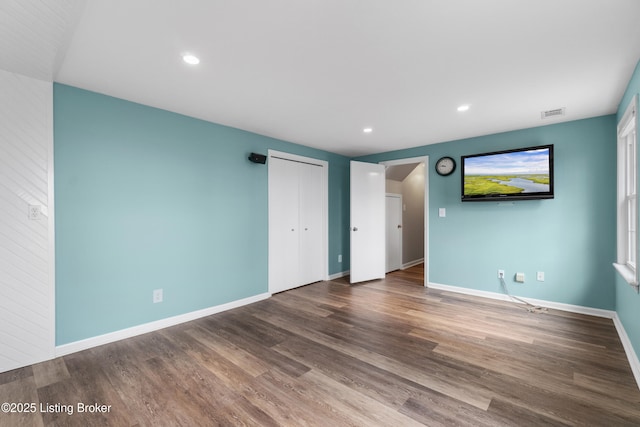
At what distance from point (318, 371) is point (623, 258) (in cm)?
332

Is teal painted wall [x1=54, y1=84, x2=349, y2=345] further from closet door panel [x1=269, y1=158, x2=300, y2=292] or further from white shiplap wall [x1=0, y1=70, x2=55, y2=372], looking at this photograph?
closet door panel [x1=269, y1=158, x2=300, y2=292]

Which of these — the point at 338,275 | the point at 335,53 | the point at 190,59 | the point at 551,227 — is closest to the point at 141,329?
the point at 190,59

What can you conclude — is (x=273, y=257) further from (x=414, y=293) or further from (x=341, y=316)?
(x=414, y=293)

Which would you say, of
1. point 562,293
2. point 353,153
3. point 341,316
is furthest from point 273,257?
point 562,293

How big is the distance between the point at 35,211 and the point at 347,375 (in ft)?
9.14

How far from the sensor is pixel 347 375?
2107mm

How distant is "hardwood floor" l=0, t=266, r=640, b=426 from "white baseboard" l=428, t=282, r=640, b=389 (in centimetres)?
7

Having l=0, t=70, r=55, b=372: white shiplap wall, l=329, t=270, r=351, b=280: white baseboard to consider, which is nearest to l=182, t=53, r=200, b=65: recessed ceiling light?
l=0, t=70, r=55, b=372: white shiplap wall

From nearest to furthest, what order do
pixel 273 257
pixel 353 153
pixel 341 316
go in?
pixel 341 316, pixel 273 257, pixel 353 153

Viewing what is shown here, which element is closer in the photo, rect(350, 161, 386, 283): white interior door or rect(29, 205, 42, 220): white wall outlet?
rect(29, 205, 42, 220): white wall outlet

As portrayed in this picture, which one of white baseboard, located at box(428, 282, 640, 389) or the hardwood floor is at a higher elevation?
white baseboard, located at box(428, 282, 640, 389)

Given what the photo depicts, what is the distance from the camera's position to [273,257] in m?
4.16

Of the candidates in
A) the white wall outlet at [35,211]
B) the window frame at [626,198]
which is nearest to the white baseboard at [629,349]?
the window frame at [626,198]

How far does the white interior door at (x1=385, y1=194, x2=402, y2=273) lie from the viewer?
581cm
